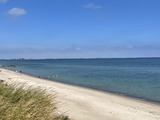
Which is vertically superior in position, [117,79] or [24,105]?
[24,105]

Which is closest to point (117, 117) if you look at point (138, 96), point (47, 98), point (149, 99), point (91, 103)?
point (91, 103)

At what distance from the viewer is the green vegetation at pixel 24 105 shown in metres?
7.74

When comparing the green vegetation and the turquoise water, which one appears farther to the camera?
the turquoise water

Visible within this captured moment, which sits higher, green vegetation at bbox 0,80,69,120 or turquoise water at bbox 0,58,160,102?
green vegetation at bbox 0,80,69,120

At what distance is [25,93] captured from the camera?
10.6m

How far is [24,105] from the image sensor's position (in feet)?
27.8

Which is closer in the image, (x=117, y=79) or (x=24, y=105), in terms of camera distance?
(x=24, y=105)

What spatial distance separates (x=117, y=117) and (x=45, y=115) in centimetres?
754

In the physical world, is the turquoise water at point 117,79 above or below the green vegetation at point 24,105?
below

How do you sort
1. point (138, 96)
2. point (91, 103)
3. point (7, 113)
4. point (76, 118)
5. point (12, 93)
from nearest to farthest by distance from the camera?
point (7, 113)
point (12, 93)
point (76, 118)
point (91, 103)
point (138, 96)

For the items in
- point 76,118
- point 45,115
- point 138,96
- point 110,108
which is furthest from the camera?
point 138,96

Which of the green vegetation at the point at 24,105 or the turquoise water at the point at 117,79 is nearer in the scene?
the green vegetation at the point at 24,105

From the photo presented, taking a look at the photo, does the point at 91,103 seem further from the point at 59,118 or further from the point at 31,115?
the point at 31,115

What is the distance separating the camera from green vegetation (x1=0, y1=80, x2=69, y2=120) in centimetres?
774
